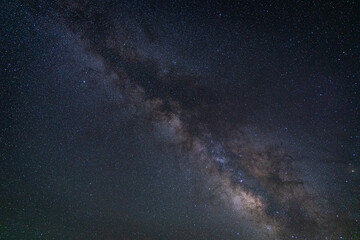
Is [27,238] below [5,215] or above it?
below

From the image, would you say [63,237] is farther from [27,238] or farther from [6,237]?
[6,237]

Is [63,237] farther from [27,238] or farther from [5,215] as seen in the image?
[5,215]

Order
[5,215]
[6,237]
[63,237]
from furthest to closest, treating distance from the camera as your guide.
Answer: [63,237] < [5,215] < [6,237]

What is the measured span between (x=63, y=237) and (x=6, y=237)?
5.87 m

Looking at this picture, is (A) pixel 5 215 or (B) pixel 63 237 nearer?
(A) pixel 5 215

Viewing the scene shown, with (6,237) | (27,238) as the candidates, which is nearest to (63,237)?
(27,238)

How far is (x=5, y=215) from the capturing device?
21.7 m

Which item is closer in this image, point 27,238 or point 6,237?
point 6,237

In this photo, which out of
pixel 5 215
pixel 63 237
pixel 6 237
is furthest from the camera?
pixel 63 237

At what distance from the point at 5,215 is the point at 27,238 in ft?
10.7

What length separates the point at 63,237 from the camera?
24.7 meters

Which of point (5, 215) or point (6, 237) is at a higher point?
point (5, 215)

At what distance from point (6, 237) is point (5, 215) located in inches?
92.9

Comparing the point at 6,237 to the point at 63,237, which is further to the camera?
the point at 63,237
